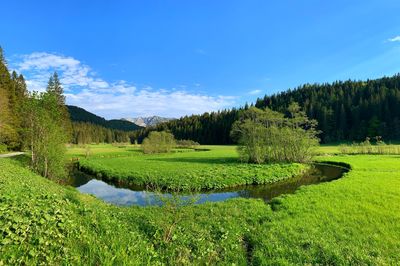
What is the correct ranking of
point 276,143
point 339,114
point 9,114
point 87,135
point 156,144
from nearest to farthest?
point 276,143 → point 9,114 → point 156,144 → point 339,114 → point 87,135

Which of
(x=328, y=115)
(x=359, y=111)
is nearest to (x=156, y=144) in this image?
(x=328, y=115)

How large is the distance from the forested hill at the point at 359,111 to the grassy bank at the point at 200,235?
115931mm

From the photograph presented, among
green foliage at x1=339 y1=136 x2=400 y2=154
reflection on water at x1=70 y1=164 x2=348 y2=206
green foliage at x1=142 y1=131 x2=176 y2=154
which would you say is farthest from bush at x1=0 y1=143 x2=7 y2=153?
green foliage at x1=339 y1=136 x2=400 y2=154

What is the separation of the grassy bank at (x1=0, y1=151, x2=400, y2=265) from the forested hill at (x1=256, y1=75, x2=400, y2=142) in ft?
380

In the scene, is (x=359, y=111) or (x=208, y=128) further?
(x=208, y=128)

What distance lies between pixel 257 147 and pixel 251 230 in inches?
1456

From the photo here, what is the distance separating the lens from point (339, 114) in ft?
427

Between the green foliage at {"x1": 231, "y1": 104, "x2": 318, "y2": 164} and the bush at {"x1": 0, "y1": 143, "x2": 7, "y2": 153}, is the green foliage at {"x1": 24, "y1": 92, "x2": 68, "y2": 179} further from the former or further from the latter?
the green foliage at {"x1": 231, "y1": 104, "x2": 318, "y2": 164}

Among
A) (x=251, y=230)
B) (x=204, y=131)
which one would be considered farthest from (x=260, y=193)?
(x=204, y=131)

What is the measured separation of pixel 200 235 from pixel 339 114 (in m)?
137

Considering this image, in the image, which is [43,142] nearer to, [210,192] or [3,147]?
[210,192]

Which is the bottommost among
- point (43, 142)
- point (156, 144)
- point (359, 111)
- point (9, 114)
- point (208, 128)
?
point (156, 144)

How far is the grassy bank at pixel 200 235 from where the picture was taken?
7.57 m

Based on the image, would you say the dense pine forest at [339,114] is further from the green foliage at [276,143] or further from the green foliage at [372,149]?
the green foliage at [276,143]
